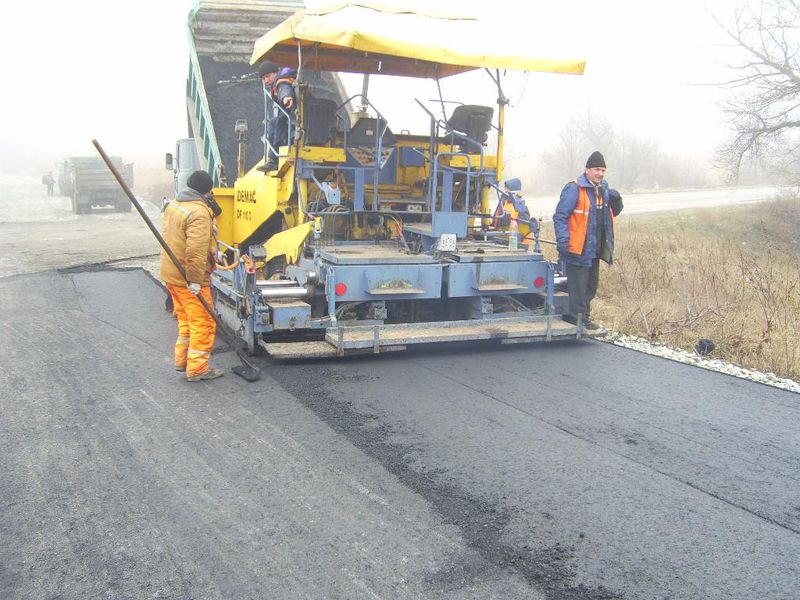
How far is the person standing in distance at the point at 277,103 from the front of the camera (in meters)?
6.50

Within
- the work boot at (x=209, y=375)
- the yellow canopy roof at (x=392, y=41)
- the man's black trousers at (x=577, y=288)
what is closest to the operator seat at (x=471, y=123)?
the yellow canopy roof at (x=392, y=41)

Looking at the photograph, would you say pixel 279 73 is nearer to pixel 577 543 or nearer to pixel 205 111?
pixel 205 111

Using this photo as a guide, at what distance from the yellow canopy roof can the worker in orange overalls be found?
153 centimetres

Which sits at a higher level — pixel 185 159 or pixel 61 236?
pixel 185 159

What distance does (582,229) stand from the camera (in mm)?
6430

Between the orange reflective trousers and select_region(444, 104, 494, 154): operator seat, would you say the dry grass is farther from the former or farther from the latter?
the orange reflective trousers

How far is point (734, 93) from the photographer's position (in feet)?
Answer: 60.6

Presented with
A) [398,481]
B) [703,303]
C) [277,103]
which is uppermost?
[277,103]

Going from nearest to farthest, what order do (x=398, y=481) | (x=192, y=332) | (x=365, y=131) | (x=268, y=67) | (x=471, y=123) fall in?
(x=398, y=481)
(x=192, y=332)
(x=268, y=67)
(x=365, y=131)
(x=471, y=123)

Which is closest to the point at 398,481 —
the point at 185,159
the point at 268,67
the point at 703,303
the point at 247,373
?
the point at 247,373

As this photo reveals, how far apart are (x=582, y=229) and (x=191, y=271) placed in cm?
323

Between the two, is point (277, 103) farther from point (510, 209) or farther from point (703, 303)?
point (703, 303)

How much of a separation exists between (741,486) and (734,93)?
17279mm

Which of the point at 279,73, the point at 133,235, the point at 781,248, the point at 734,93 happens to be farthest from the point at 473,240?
the point at 734,93
